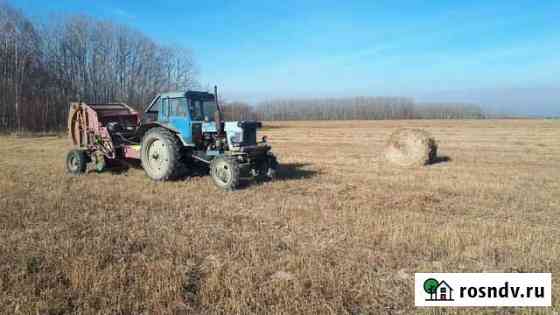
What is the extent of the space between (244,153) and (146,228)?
3.22 metres

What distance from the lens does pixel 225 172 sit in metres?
8.20

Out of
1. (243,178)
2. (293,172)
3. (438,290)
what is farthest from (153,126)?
(438,290)

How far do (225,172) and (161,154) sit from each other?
199 centimetres

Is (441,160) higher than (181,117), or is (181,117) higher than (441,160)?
(181,117)

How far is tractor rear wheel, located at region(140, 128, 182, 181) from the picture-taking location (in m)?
8.77

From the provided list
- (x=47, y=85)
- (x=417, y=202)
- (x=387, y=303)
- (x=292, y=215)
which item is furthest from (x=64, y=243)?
(x=47, y=85)

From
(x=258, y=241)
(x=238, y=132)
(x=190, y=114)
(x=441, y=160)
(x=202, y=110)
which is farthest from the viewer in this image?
(x=441, y=160)

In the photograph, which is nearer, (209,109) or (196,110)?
(196,110)

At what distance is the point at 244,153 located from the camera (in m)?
8.27

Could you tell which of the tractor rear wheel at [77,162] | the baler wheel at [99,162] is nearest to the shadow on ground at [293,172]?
the baler wheel at [99,162]

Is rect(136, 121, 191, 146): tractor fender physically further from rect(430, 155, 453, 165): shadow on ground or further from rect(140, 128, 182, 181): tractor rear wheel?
rect(430, 155, 453, 165): shadow on ground

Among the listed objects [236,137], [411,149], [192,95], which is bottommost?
[411,149]

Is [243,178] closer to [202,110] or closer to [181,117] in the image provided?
[202,110]

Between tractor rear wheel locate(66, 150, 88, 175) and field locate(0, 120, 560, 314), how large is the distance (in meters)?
1.35
